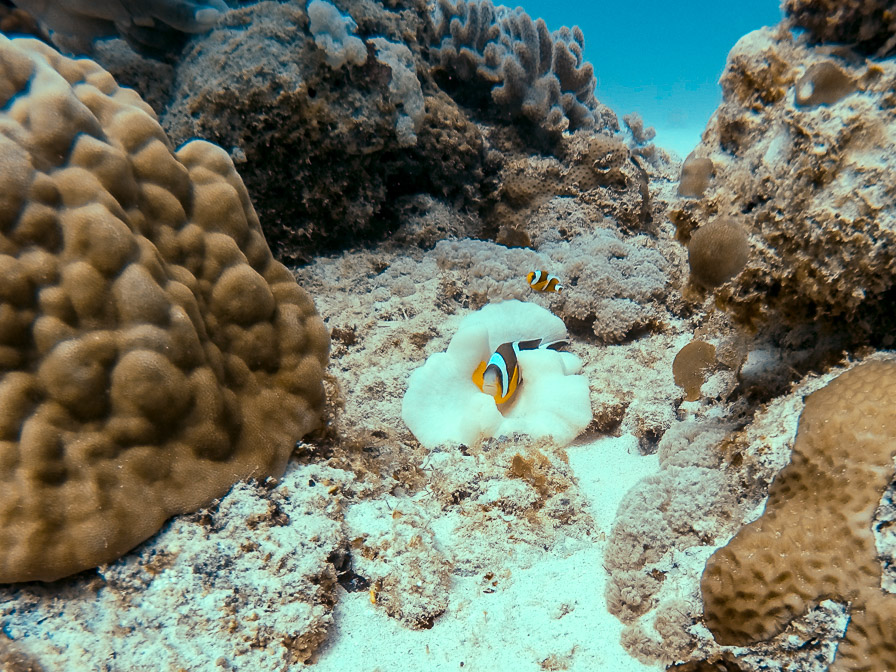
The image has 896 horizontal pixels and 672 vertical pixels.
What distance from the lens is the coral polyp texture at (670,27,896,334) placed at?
1529 millimetres

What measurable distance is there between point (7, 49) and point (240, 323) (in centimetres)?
114

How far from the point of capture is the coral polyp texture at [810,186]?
1.53 meters

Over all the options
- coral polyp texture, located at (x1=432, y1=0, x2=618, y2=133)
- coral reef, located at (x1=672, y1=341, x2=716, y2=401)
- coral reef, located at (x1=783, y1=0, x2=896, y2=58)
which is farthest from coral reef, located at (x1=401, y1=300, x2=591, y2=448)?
coral polyp texture, located at (x1=432, y1=0, x2=618, y2=133)

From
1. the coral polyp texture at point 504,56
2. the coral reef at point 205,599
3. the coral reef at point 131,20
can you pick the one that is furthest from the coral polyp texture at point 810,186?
the coral reef at point 131,20

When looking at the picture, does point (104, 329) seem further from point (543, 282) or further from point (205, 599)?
point (543, 282)

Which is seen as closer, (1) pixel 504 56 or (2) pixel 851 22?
(2) pixel 851 22

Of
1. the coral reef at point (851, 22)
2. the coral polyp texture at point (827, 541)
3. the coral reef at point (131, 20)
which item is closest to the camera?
the coral polyp texture at point (827, 541)

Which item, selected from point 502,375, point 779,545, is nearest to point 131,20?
point 502,375

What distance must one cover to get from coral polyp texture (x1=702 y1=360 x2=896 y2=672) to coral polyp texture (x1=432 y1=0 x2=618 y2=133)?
5198mm

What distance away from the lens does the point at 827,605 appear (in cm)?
137

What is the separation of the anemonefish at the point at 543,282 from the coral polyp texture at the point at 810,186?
2.00 metres

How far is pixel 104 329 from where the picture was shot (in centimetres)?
163

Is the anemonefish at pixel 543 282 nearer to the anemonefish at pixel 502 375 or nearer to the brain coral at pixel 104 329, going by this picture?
the anemonefish at pixel 502 375

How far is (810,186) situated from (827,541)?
113 cm
